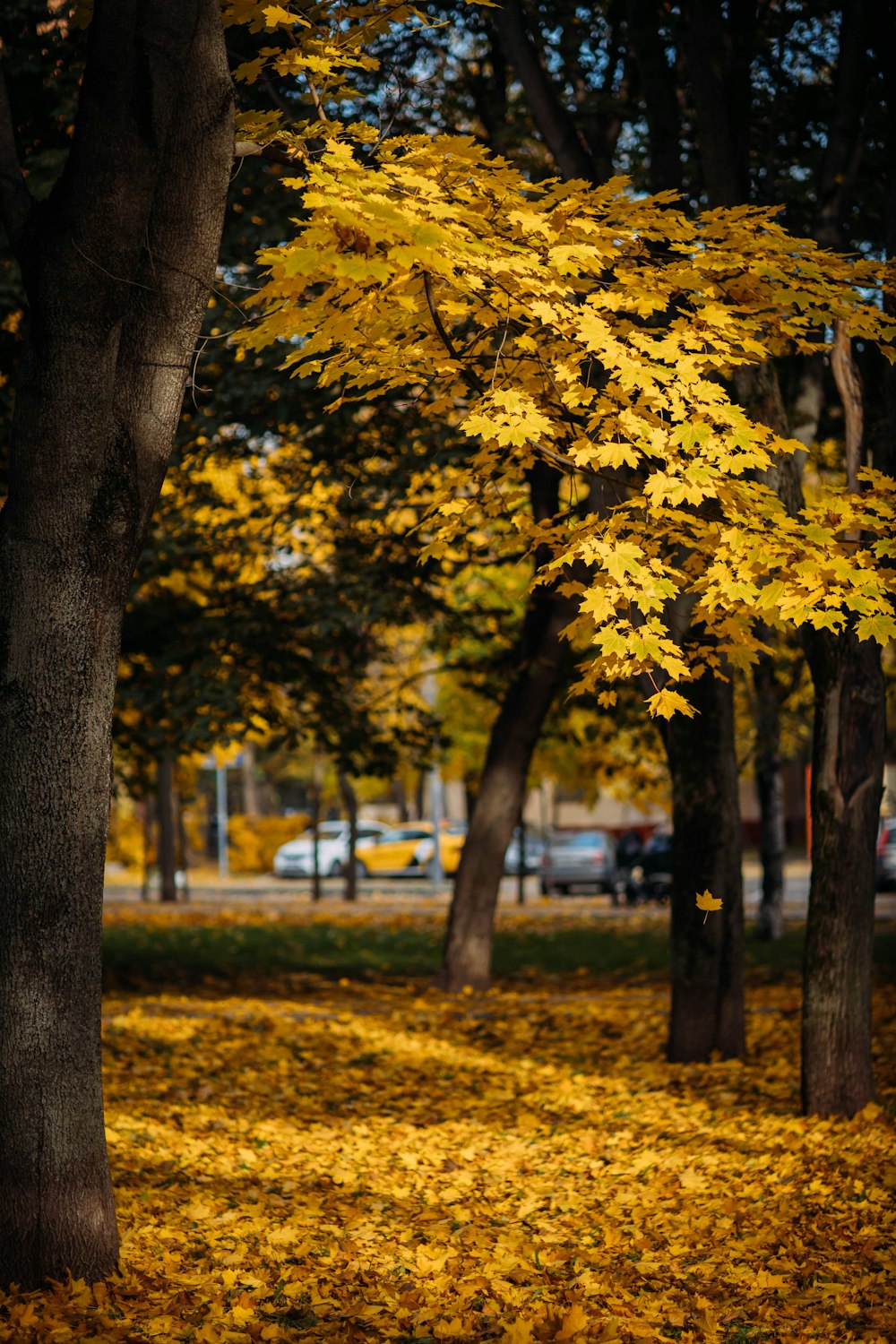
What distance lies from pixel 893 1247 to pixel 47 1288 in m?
3.20

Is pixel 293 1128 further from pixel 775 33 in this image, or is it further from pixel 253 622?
pixel 775 33

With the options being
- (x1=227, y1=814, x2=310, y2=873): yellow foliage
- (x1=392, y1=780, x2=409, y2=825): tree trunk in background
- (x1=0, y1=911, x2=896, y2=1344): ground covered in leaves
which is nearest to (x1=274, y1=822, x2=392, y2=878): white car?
(x1=227, y1=814, x2=310, y2=873): yellow foliage

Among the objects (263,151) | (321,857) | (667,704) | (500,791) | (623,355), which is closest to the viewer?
(623,355)

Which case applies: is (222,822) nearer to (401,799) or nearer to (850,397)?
(401,799)

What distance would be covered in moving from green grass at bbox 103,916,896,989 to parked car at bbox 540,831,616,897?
708 centimetres

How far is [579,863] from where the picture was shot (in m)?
28.6

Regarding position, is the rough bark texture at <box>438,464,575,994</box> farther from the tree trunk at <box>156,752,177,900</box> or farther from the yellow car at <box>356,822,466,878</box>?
the yellow car at <box>356,822,466,878</box>

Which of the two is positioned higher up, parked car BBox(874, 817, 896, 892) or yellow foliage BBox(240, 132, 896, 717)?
yellow foliage BBox(240, 132, 896, 717)

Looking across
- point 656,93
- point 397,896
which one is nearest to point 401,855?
point 397,896

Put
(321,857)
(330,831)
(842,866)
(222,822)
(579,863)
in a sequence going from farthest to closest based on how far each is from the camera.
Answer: (330,831)
(222,822)
(321,857)
(579,863)
(842,866)

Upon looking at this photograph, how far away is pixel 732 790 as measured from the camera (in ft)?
29.5

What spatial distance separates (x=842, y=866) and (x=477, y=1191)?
102 inches

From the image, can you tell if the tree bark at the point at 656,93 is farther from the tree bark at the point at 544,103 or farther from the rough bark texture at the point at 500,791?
the rough bark texture at the point at 500,791

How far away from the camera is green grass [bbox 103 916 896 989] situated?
15.0m
